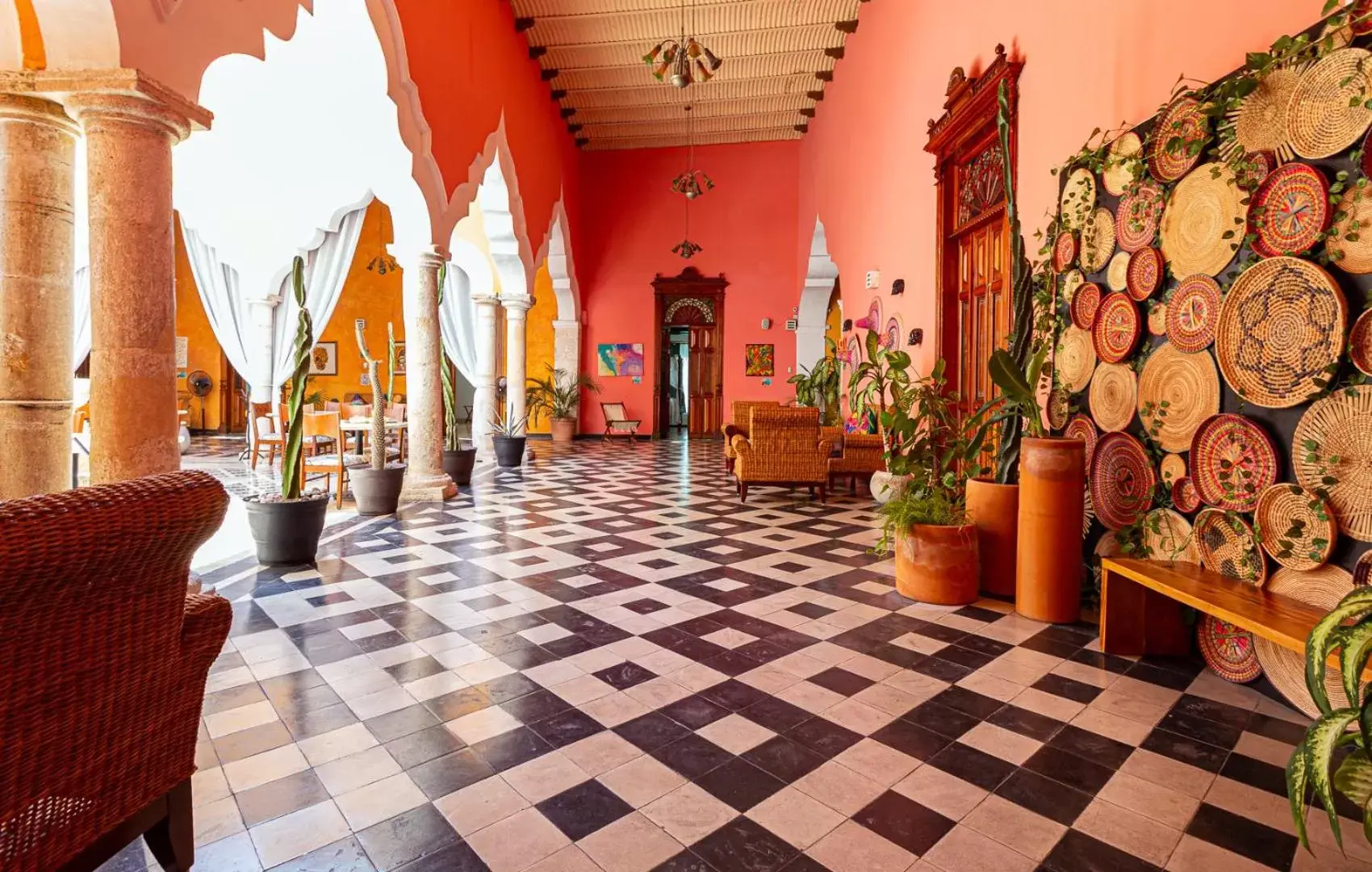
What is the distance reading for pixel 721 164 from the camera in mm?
13391

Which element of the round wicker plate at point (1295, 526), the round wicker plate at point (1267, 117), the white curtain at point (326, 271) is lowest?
the round wicker plate at point (1295, 526)

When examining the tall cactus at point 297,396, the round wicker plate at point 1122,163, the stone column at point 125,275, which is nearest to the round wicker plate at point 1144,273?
the round wicker plate at point 1122,163

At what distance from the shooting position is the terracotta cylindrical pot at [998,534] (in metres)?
3.53

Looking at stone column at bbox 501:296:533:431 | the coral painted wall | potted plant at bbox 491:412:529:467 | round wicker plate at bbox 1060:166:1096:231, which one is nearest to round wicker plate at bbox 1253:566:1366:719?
round wicker plate at bbox 1060:166:1096:231

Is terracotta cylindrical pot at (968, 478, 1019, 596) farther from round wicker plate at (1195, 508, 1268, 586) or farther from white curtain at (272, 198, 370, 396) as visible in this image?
white curtain at (272, 198, 370, 396)

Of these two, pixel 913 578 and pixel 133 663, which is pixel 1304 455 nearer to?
pixel 913 578

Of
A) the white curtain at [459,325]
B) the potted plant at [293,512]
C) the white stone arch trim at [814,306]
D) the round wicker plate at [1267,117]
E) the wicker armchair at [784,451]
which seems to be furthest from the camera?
the white stone arch trim at [814,306]

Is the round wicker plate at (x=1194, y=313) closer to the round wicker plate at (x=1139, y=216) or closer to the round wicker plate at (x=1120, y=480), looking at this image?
the round wicker plate at (x=1139, y=216)

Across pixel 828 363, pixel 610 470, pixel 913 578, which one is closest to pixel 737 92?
pixel 828 363

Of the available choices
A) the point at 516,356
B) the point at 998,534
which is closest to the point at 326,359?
the point at 516,356

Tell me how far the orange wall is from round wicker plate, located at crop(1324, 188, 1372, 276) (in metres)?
0.65

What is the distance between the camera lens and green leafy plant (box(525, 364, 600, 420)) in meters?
13.3

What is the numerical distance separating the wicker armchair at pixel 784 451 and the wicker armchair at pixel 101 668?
506 cm

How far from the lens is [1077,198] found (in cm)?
352
